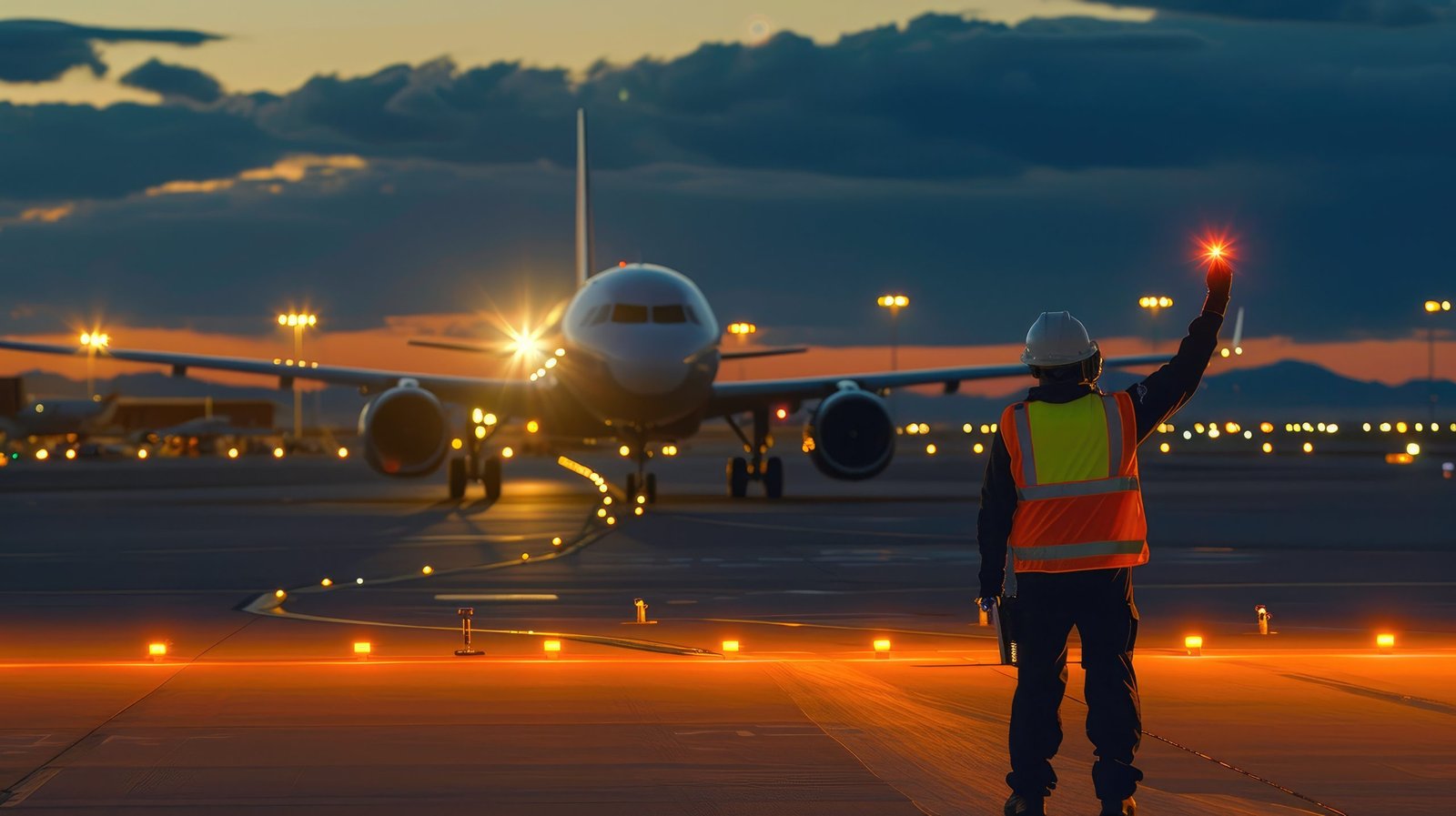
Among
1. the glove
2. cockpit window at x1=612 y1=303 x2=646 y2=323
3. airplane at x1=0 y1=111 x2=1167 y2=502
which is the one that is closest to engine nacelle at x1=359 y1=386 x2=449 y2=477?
airplane at x1=0 y1=111 x2=1167 y2=502

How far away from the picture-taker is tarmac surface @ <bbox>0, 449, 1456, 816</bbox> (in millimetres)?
7355

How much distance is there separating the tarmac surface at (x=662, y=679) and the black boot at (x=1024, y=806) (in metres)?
0.26

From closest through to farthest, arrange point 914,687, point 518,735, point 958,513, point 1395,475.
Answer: point 518,735
point 914,687
point 958,513
point 1395,475

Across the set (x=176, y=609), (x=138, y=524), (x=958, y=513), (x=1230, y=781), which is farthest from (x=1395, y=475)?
(x=1230, y=781)

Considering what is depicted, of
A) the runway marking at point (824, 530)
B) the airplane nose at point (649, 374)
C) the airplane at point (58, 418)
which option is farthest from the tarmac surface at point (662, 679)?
the airplane at point (58, 418)

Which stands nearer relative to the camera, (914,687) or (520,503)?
(914,687)

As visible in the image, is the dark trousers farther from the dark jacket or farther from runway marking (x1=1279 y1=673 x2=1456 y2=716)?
runway marking (x1=1279 y1=673 x2=1456 y2=716)

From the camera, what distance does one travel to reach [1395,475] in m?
51.4

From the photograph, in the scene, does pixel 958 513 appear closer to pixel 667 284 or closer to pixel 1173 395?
pixel 667 284

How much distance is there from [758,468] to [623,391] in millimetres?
6301

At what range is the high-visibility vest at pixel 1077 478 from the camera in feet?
23.0

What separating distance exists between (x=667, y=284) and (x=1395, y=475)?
1040 inches

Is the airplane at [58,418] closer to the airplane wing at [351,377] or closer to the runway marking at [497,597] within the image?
the airplane wing at [351,377]

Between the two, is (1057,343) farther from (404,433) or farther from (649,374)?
(404,433)
